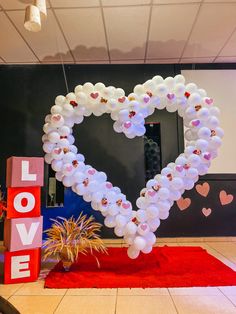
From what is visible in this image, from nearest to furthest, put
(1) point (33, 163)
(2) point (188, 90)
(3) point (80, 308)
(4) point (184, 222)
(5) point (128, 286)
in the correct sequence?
(3) point (80, 308)
(5) point (128, 286)
(1) point (33, 163)
(2) point (188, 90)
(4) point (184, 222)

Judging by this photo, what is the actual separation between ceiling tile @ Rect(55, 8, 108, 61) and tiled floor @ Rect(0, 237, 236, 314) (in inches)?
114

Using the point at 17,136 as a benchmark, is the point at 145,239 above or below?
below

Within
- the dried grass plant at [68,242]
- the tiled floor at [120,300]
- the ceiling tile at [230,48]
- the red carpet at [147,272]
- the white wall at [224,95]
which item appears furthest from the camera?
the white wall at [224,95]

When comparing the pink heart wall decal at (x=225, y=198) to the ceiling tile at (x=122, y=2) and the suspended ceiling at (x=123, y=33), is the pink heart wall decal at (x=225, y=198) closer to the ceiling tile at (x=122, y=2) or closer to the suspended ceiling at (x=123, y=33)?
the suspended ceiling at (x=123, y=33)

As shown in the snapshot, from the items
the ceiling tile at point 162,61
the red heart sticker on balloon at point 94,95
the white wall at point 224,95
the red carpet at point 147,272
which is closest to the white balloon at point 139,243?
the red carpet at point 147,272

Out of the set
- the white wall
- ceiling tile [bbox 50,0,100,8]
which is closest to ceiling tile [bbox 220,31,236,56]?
the white wall

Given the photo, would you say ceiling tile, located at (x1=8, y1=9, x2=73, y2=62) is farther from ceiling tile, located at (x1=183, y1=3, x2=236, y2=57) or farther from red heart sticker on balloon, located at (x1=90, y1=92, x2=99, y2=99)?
ceiling tile, located at (x1=183, y1=3, x2=236, y2=57)

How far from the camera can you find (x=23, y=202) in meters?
2.62

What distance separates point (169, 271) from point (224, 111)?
109 inches

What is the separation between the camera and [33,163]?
2.69m

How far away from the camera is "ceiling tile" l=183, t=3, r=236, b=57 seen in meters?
3.07

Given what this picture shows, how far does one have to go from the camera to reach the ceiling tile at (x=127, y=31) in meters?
3.10

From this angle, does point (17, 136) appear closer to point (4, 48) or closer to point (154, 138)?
point (4, 48)

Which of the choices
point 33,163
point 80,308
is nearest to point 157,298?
point 80,308
